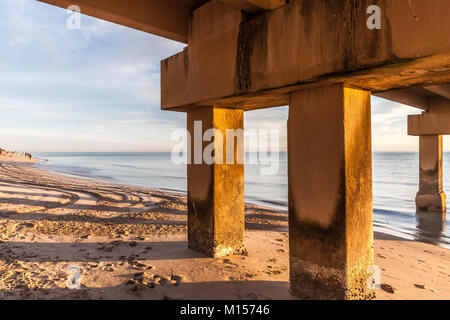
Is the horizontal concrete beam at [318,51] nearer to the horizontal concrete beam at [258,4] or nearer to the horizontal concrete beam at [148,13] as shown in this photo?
the horizontal concrete beam at [258,4]

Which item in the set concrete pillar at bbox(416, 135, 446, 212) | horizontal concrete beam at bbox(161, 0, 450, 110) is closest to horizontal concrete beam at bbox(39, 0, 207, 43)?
horizontal concrete beam at bbox(161, 0, 450, 110)

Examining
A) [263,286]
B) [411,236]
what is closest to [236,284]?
[263,286]

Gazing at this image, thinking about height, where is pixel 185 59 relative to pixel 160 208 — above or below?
above

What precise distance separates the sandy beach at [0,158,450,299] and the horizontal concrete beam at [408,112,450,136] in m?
6.91

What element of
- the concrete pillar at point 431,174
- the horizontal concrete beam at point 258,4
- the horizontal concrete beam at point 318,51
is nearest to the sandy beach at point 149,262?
the horizontal concrete beam at point 318,51

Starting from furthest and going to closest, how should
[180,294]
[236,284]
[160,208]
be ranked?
[160,208] → [236,284] → [180,294]

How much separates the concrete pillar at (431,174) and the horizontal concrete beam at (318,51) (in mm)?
12286

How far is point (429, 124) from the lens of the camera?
39.3ft

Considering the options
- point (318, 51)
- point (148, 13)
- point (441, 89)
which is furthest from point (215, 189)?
point (441, 89)

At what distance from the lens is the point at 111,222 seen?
24.3 ft

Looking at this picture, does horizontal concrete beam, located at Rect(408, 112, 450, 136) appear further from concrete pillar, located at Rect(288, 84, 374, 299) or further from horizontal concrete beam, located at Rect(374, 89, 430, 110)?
concrete pillar, located at Rect(288, 84, 374, 299)

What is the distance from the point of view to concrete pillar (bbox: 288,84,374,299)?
3027 millimetres
